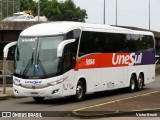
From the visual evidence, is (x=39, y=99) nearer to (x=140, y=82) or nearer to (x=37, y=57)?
(x=37, y=57)

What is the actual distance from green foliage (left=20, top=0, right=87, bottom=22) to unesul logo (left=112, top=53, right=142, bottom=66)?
8781 cm

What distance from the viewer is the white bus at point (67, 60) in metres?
21.2

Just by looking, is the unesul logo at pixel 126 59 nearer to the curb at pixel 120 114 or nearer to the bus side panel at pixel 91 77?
the bus side panel at pixel 91 77

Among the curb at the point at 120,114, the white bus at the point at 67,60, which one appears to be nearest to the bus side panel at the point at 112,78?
the white bus at the point at 67,60

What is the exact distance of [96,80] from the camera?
24500mm

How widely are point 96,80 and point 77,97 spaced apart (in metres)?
2.14

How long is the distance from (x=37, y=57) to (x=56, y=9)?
96.7 meters

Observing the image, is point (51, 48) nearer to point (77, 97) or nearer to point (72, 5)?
point (77, 97)

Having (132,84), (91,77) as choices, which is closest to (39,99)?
(91,77)

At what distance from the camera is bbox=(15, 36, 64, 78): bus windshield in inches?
834

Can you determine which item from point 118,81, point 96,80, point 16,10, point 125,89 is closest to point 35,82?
point 96,80

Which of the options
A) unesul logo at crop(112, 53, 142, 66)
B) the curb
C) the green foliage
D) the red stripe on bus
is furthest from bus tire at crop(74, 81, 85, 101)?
the green foliage

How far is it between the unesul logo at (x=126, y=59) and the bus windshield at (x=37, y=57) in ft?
18.1

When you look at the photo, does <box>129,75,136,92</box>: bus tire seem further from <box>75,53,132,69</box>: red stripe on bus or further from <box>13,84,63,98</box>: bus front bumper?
<box>13,84,63,98</box>: bus front bumper
